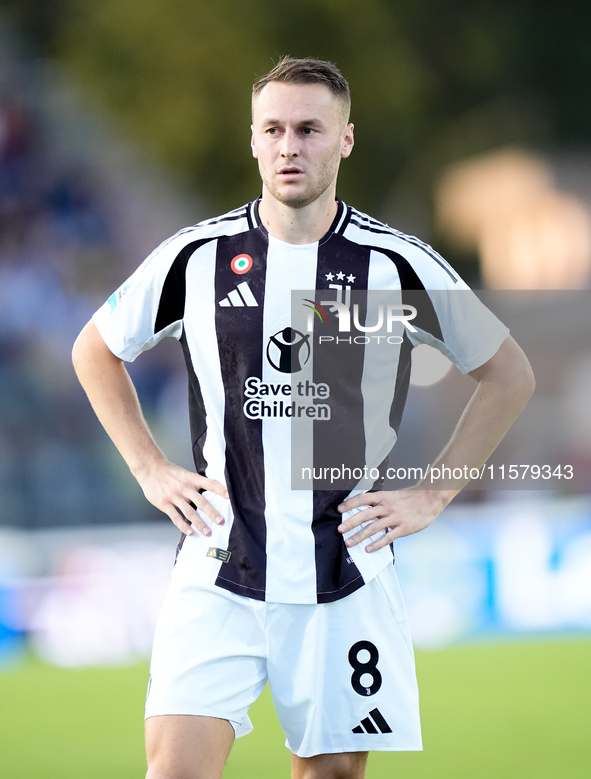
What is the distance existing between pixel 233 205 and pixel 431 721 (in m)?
4.36

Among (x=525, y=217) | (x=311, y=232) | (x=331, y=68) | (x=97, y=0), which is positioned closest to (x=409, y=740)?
(x=311, y=232)

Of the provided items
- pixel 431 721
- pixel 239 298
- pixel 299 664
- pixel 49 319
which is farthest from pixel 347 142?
pixel 49 319

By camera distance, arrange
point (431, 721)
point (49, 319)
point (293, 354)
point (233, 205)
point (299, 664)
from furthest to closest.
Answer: point (233, 205) → point (49, 319) → point (431, 721) → point (293, 354) → point (299, 664)

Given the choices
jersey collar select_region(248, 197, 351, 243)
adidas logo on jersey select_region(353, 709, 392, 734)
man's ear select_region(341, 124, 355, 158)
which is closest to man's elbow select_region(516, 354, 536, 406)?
jersey collar select_region(248, 197, 351, 243)

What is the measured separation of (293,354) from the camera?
2.19m

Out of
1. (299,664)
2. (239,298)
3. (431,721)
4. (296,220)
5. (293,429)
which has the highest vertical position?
(296,220)

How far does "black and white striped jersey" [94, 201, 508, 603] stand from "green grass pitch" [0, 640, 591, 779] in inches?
73.9

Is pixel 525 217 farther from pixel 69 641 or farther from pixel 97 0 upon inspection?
pixel 69 641

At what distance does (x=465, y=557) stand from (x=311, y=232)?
3.17 metres

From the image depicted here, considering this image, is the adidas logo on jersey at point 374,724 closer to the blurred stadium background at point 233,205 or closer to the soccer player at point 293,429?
the soccer player at point 293,429

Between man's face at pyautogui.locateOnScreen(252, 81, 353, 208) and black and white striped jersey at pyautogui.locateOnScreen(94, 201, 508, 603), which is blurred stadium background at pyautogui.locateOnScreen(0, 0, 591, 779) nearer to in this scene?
black and white striped jersey at pyautogui.locateOnScreen(94, 201, 508, 603)

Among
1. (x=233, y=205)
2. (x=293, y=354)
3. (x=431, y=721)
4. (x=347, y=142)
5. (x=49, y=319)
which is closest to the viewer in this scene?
(x=293, y=354)

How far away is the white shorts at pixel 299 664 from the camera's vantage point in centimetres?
202

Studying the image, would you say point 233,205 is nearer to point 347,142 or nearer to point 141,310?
point 347,142
